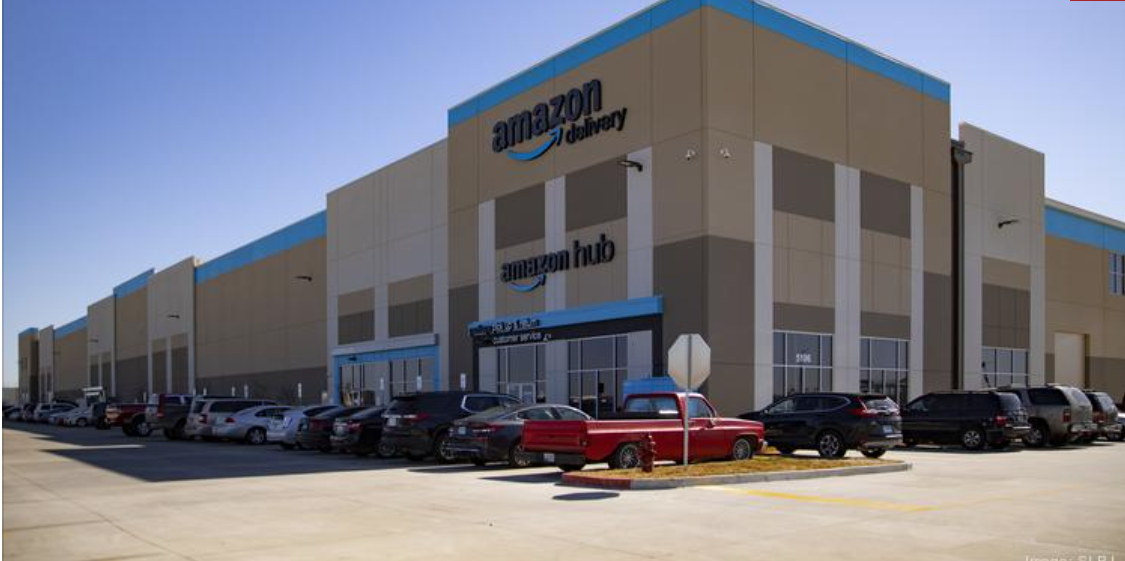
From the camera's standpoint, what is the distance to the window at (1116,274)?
57656 mm

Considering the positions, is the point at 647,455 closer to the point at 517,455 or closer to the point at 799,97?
the point at 517,455

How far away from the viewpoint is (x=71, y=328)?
138375 millimetres

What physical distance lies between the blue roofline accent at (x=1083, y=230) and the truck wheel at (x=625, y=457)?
41.1 m

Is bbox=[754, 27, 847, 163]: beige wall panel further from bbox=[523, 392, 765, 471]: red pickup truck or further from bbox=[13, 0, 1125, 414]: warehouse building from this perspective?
bbox=[523, 392, 765, 471]: red pickup truck

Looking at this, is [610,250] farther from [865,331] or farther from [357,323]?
[357,323]

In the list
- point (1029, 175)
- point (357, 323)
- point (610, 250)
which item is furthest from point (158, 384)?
point (1029, 175)

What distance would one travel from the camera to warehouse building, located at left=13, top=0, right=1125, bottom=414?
34.8 metres

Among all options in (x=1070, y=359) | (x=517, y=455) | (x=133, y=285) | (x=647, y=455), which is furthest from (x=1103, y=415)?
(x=133, y=285)

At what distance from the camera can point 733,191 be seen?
113 feet

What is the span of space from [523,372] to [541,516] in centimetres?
2866

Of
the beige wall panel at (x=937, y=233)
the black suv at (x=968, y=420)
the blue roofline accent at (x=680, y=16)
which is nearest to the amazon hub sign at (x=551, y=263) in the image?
the blue roofline accent at (x=680, y=16)

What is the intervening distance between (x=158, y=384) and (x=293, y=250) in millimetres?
34680

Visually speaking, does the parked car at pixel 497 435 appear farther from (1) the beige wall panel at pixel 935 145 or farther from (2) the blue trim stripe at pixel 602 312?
(1) the beige wall panel at pixel 935 145

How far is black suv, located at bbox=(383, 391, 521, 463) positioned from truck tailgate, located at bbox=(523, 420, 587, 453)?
10.9ft
